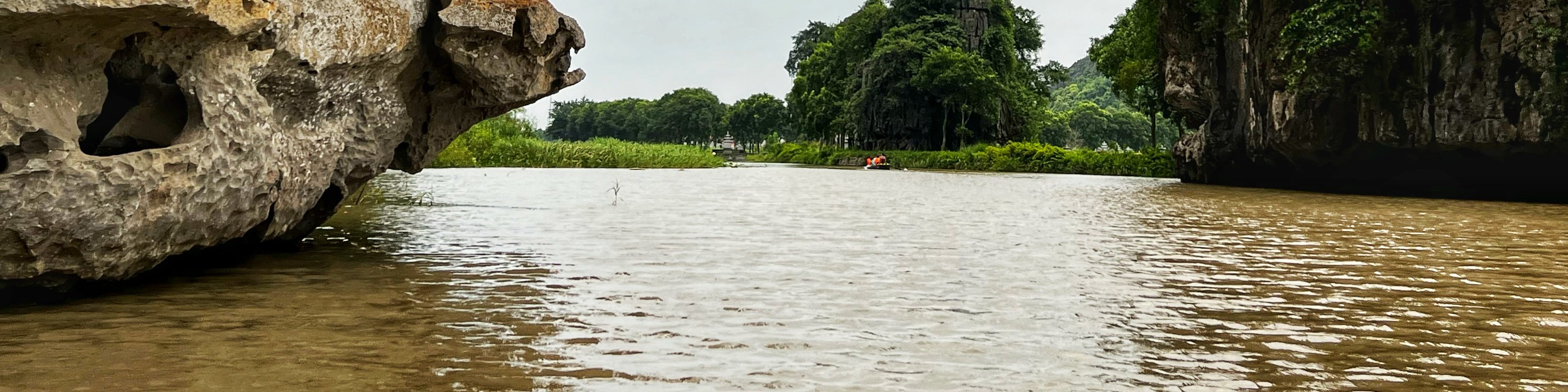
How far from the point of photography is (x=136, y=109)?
673 centimetres

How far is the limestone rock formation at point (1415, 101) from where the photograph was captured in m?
20.9

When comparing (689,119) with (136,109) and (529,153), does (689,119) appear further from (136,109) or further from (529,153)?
(136,109)

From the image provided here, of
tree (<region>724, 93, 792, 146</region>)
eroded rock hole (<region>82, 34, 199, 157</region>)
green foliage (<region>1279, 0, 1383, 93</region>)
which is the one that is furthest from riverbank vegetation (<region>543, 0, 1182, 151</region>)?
eroded rock hole (<region>82, 34, 199, 157</region>)

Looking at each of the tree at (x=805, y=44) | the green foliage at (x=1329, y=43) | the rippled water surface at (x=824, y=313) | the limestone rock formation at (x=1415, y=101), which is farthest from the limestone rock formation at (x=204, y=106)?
the tree at (x=805, y=44)

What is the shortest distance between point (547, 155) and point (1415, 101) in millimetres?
30541

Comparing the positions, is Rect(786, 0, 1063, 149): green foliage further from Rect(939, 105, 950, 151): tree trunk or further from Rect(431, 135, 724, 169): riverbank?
Rect(431, 135, 724, 169): riverbank

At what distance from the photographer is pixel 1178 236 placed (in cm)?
1258

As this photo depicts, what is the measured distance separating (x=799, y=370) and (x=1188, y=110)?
114 ft

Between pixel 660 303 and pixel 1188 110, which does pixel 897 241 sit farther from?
pixel 1188 110

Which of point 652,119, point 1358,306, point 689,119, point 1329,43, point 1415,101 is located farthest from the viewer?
point 652,119

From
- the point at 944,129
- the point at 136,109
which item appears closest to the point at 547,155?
the point at 944,129

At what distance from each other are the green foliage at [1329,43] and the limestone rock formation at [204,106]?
1934 cm

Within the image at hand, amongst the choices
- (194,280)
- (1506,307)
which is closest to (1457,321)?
(1506,307)

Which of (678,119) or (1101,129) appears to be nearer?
(1101,129)
